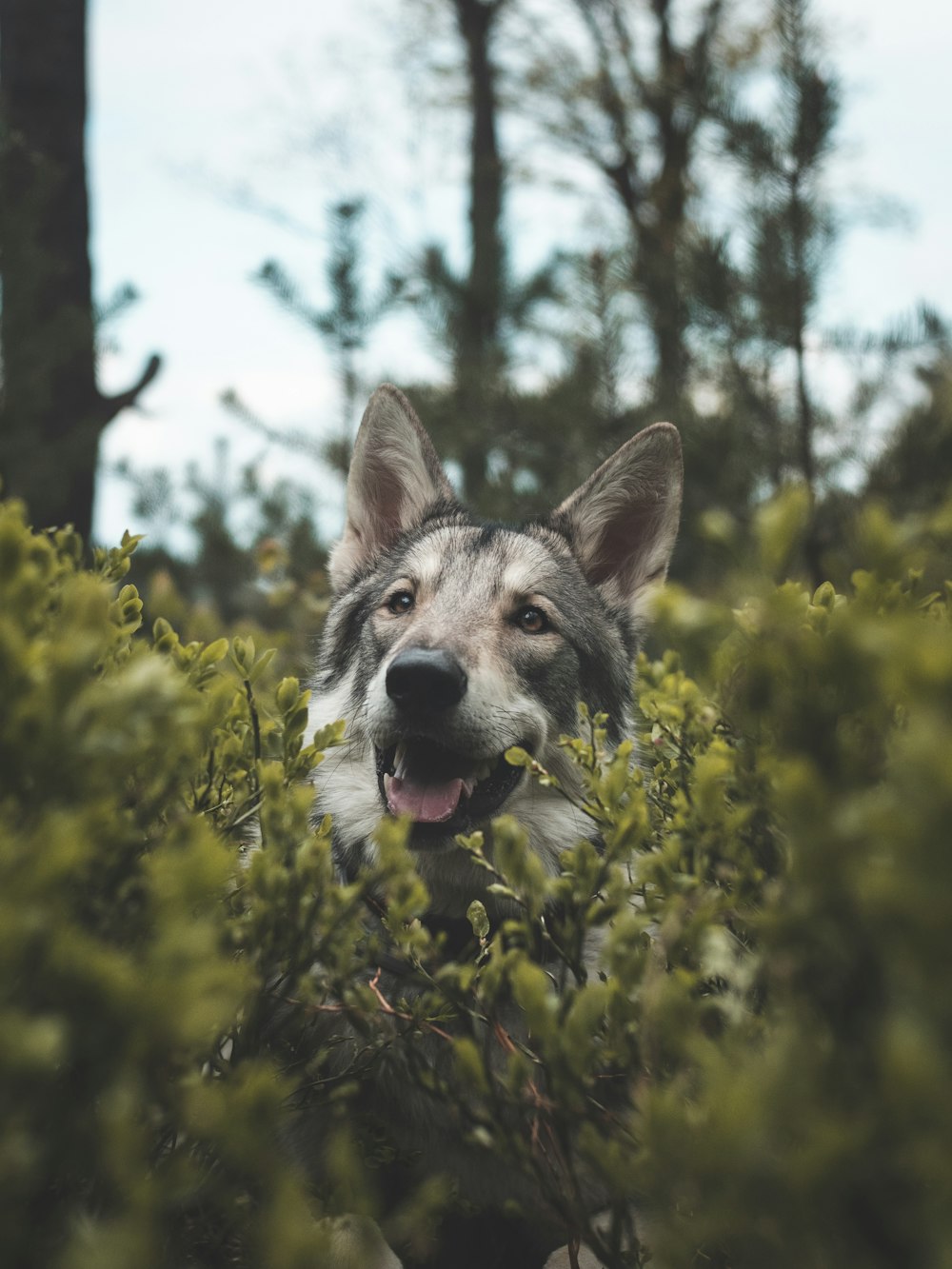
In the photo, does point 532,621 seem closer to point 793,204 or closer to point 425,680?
point 425,680

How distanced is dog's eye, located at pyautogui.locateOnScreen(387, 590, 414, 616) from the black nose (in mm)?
701

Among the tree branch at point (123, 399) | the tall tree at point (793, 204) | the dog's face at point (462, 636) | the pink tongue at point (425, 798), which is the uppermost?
the tall tree at point (793, 204)

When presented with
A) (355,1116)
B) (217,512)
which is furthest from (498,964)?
(217,512)

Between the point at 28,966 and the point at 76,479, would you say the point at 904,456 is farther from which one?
the point at 28,966

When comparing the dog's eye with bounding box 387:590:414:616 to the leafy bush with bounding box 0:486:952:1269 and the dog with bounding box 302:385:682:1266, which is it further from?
the leafy bush with bounding box 0:486:952:1269

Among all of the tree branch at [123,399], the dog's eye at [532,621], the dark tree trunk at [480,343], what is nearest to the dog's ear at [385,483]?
the dog's eye at [532,621]

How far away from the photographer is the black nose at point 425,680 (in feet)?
8.49

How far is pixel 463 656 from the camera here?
276 centimetres

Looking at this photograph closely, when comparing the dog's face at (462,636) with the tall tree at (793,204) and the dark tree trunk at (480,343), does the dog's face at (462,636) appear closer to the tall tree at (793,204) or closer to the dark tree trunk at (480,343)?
the tall tree at (793,204)

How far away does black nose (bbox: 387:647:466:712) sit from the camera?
259cm

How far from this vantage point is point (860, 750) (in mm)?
1140

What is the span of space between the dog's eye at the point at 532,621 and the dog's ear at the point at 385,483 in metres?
0.89

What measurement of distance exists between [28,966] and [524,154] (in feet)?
51.4

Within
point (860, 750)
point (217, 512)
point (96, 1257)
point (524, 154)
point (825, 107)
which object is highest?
point (524, 154)
